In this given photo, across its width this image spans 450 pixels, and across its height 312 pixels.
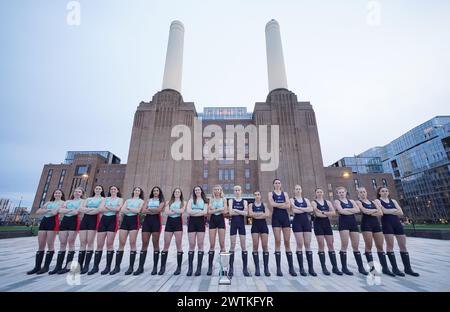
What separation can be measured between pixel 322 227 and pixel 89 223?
665 centimetres

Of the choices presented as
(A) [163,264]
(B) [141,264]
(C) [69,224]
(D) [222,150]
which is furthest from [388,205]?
(D) [222,150]

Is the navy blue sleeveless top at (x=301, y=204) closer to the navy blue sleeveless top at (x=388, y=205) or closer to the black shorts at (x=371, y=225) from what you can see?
the black shorts at (x=371, y=225)

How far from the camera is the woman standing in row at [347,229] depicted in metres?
5.30

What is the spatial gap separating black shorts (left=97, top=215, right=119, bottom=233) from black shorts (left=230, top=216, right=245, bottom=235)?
10.9 feet

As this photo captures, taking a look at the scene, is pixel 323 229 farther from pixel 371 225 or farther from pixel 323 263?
pixel 371 225

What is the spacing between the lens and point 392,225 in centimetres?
541

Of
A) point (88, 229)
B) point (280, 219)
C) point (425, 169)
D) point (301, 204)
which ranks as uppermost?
point (425, 169)

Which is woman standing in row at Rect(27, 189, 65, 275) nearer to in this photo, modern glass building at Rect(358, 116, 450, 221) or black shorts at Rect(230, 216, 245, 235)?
black shorts at Rect(230, 216, 245, 235)

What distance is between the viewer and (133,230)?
213 inches

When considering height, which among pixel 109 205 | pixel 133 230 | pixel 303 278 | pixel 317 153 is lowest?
pixel 303 278

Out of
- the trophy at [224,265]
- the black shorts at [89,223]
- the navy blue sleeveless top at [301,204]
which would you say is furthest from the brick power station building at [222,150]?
the trophy at [224,265]
